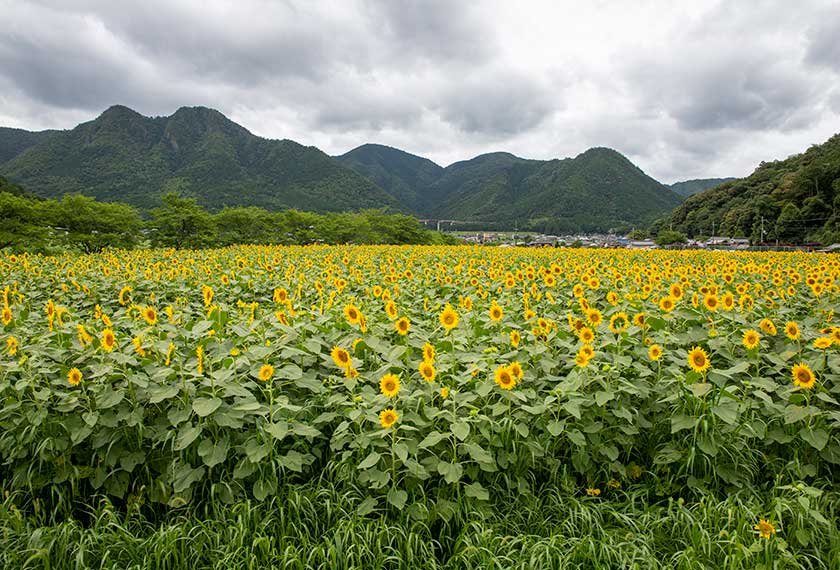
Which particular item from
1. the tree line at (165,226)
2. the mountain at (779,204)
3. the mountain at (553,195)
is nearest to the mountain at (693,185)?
the mountain at (553,195)

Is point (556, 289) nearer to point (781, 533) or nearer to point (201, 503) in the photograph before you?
point (781, 533)

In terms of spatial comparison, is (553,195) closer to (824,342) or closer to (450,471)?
(824,342)

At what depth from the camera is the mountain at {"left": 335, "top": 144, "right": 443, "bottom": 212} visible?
120125mm

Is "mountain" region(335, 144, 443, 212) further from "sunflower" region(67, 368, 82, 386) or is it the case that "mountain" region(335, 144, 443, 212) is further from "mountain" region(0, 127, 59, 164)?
"sunflower" region(67, 368, 82, 386)

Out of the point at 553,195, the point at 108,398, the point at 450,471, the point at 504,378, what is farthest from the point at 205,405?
the point at 553,195

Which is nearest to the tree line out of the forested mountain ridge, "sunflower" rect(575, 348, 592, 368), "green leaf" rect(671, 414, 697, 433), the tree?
the tree

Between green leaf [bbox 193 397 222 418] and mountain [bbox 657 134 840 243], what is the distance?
47882 millimetres

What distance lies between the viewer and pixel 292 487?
7.36 ft

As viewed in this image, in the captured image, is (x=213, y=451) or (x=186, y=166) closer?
(x=213, y=451)

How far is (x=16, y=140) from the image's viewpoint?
69938 mm

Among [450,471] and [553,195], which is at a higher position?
[553,195]

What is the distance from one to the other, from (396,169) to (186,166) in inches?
3647

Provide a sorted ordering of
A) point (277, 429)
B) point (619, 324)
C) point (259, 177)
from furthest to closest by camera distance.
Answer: point (259, 177), point (619, 324), point (277, 429)

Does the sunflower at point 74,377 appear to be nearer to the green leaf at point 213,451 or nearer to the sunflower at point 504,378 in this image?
the green leaf at point 213,451
